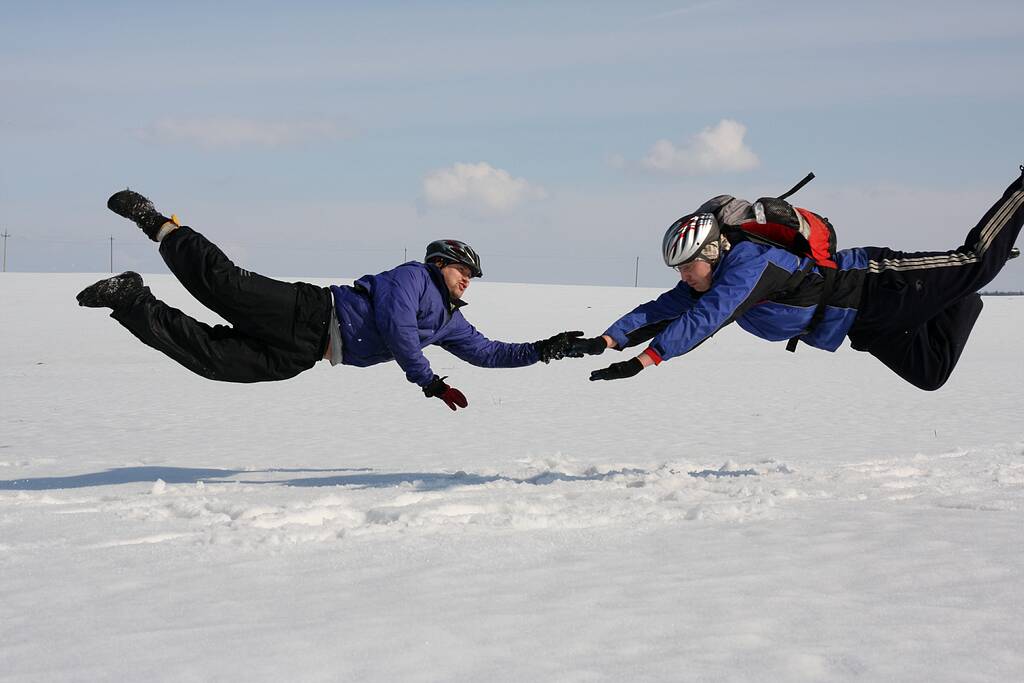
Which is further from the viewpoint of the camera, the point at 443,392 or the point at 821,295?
the point at 443,392

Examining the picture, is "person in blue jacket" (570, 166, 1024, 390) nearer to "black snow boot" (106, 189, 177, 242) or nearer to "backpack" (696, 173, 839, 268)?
"backpack" (696, 173, 839, 268)

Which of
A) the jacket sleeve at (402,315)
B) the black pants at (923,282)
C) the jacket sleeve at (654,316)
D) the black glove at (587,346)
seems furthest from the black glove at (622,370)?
the black pants at (923,282)

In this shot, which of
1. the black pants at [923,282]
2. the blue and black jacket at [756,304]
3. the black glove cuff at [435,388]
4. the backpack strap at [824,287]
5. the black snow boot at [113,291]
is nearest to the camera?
the blue and black jacket at [756,304]

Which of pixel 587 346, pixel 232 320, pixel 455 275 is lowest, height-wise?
pixel 587 346

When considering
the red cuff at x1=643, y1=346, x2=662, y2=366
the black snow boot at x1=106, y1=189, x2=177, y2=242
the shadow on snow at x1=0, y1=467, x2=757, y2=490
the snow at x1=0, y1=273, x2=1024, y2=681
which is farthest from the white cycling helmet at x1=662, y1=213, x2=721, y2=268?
the black snow boot at x1=106, y1=189, x2=177, y2=242

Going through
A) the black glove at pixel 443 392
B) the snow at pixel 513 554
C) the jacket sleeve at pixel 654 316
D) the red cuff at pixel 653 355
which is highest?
the jacket sleeve at pixel 654 316

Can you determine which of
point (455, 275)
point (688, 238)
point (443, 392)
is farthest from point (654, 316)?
point (443, 392)

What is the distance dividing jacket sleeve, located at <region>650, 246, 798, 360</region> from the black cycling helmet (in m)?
1.50

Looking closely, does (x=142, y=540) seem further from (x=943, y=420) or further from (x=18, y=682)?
(x=943, y=420)

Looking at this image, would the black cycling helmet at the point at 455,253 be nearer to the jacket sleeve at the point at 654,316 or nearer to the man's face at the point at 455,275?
the man's face at the point at 455,275

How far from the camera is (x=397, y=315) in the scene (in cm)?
732

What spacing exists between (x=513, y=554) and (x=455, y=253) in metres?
2.90

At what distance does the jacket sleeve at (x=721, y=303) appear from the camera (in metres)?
6.92

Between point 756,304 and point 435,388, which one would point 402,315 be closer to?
point 435,388
